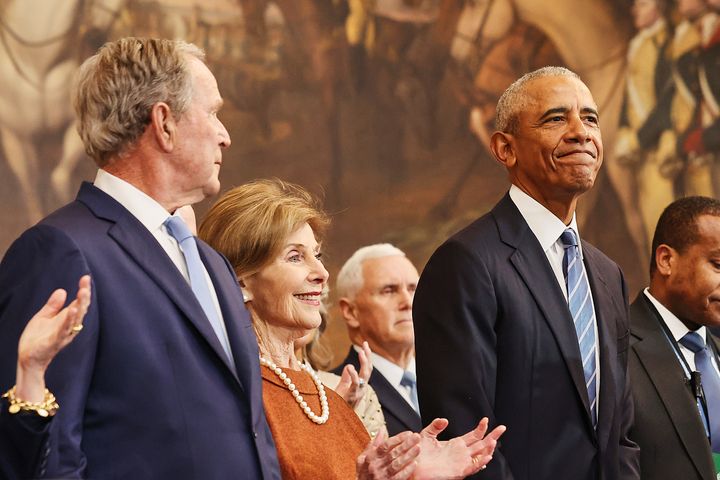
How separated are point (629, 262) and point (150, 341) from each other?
318 inches

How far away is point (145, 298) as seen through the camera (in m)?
2.85

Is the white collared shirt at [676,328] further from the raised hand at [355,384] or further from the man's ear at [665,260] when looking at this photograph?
the raised hand at [355,384]

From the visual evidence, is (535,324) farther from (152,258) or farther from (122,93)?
(122,93)

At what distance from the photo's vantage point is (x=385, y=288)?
20.8 feet

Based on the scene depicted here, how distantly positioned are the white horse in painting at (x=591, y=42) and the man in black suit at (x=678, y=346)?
205 inches

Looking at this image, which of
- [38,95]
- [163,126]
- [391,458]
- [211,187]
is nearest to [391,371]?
[391,458]

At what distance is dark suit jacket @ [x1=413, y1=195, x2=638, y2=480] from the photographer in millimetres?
3572

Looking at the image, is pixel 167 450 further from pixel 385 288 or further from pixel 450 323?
pixel 385 288

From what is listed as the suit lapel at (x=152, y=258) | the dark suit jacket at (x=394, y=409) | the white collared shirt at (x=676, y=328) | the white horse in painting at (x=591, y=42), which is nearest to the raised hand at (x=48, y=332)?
the suit lapel at (x=152, y=258)

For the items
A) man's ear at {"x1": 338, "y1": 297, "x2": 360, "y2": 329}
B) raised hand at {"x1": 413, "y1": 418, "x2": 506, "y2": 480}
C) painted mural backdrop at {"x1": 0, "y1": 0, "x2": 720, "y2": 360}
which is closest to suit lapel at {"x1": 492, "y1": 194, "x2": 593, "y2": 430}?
raised hand at {"x1": 413, "y1": 418, "x2": 506, "y2": 480}

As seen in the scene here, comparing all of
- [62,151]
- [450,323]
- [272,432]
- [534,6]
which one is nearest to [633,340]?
[450,323]

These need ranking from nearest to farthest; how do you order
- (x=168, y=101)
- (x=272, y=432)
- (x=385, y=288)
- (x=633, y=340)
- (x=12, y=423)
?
(x=12, y=423) < (x=168, y=101) < (x=272, y=432) < (x=633, y=340) < (x=385, y=288)

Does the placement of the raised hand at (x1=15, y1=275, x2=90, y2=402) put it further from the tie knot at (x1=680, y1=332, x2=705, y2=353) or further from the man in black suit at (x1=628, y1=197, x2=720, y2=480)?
the tie knot at (x1=680, y1=332, x2=705, y2=353)

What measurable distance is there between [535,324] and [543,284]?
155mm
